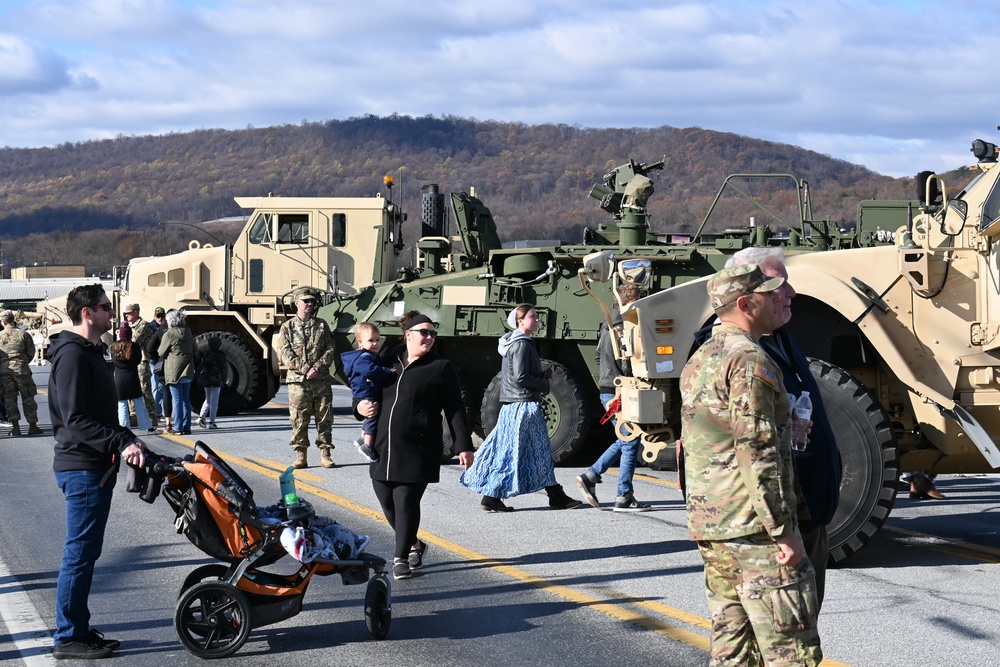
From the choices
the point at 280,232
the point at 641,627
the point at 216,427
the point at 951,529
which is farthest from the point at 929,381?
the point at 280,232

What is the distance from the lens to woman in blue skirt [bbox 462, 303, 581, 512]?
9594 millimetres

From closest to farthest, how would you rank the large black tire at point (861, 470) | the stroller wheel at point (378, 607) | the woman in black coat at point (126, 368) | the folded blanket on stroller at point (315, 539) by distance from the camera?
the folded blanket on stroller at point (315, 539), the stroller wheel at point (378, 607), the large black tire at point (861, 470), the woman in black coat at point (126, 368)

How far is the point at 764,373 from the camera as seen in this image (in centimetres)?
415

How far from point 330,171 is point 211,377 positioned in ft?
→ 387

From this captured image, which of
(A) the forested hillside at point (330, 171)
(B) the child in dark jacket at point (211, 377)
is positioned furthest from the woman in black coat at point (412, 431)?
(A) the forested hillside at point (330, 171)

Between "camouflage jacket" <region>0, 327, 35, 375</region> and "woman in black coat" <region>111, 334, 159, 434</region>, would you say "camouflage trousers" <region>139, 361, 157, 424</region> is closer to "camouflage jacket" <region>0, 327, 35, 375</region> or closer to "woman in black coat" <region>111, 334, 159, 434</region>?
"camouflage jacket" <region>0, 327, 35, 375</region>

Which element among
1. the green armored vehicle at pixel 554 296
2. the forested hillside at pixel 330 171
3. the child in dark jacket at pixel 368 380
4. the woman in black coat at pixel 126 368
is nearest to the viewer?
the child in dark jacket at pixel 368 380

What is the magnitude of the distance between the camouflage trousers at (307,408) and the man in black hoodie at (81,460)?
673 cm

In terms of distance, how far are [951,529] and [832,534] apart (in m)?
2.22

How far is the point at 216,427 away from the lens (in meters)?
17.3

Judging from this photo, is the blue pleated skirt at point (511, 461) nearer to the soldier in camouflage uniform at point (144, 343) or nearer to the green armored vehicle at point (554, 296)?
the green armored vehicle at point (554, 296)

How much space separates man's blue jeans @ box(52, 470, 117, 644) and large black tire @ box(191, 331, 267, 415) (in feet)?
42.7

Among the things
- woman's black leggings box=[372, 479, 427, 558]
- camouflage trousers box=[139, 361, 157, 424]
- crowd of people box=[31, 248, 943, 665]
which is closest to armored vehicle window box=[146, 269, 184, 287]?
camouflage trousers box=[139, 361, 157, 424]

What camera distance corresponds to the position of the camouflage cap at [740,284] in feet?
14.2
